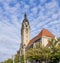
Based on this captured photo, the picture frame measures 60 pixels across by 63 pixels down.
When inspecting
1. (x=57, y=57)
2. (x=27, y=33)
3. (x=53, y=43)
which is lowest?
(x=57, y=57)

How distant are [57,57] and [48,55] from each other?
249cm

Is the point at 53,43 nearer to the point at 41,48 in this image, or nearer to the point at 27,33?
the point at 41,48

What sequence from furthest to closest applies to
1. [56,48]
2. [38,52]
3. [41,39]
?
[41,39] → [38,52] → [56,48]

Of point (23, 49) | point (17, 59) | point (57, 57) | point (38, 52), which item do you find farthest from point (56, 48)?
point (23, 49)

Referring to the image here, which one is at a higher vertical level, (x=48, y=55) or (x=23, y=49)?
(x=23, y=49)

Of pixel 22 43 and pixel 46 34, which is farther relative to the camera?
pixel 22 43

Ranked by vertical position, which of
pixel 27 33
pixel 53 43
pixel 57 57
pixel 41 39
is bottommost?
pixel 57 57

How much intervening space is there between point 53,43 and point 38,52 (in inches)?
184

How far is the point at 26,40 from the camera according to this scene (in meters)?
104

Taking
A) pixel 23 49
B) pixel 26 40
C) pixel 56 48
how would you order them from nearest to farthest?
1. pixel 56 48
2. pixel 23 49
3. pixel 26 40

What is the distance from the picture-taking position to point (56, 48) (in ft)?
169

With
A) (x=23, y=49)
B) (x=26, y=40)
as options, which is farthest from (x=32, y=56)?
(x=26, y=40)

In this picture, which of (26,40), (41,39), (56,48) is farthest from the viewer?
(26,40)

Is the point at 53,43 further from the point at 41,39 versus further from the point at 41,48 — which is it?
the point at 41,39
